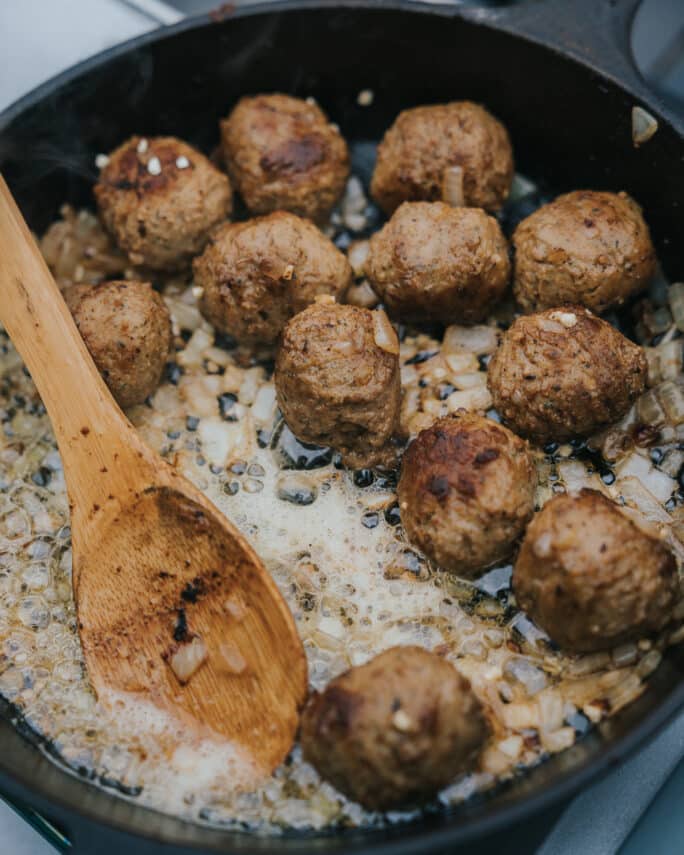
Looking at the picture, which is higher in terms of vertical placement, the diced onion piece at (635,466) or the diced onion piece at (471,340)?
Answer: the diced onion piece at (471,340)

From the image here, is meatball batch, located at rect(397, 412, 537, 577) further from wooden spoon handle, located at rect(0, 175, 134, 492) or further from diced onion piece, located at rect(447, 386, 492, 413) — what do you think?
wooden spoon handle, located at rect(0, 175, 134, 492)

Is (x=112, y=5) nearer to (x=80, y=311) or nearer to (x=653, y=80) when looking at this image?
(x=80, y=311)

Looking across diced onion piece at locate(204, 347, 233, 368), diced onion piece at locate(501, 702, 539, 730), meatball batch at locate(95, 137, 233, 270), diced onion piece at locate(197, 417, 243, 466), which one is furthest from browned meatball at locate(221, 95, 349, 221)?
diced onion piece at locate(501, 702, 539, 730)

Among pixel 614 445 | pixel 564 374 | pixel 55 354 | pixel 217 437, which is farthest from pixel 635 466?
pixel 55 354

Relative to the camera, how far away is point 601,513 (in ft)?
6.60

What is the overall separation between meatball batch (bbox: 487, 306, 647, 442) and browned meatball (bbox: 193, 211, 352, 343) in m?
0.53

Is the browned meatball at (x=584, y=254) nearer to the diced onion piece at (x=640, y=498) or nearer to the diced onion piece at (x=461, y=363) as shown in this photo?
the diced onion piece at (x=461, y=363)

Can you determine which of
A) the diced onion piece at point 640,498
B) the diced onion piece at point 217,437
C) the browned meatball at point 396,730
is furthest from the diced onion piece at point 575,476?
the diced onion piece at point 217,437

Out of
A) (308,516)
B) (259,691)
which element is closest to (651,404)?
(308,516)

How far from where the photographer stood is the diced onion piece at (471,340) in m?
2.53

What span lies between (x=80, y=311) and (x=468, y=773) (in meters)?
1.50

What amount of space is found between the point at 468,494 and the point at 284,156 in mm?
1142

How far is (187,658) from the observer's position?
2186mm

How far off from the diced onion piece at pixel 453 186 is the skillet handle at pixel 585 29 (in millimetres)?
411
